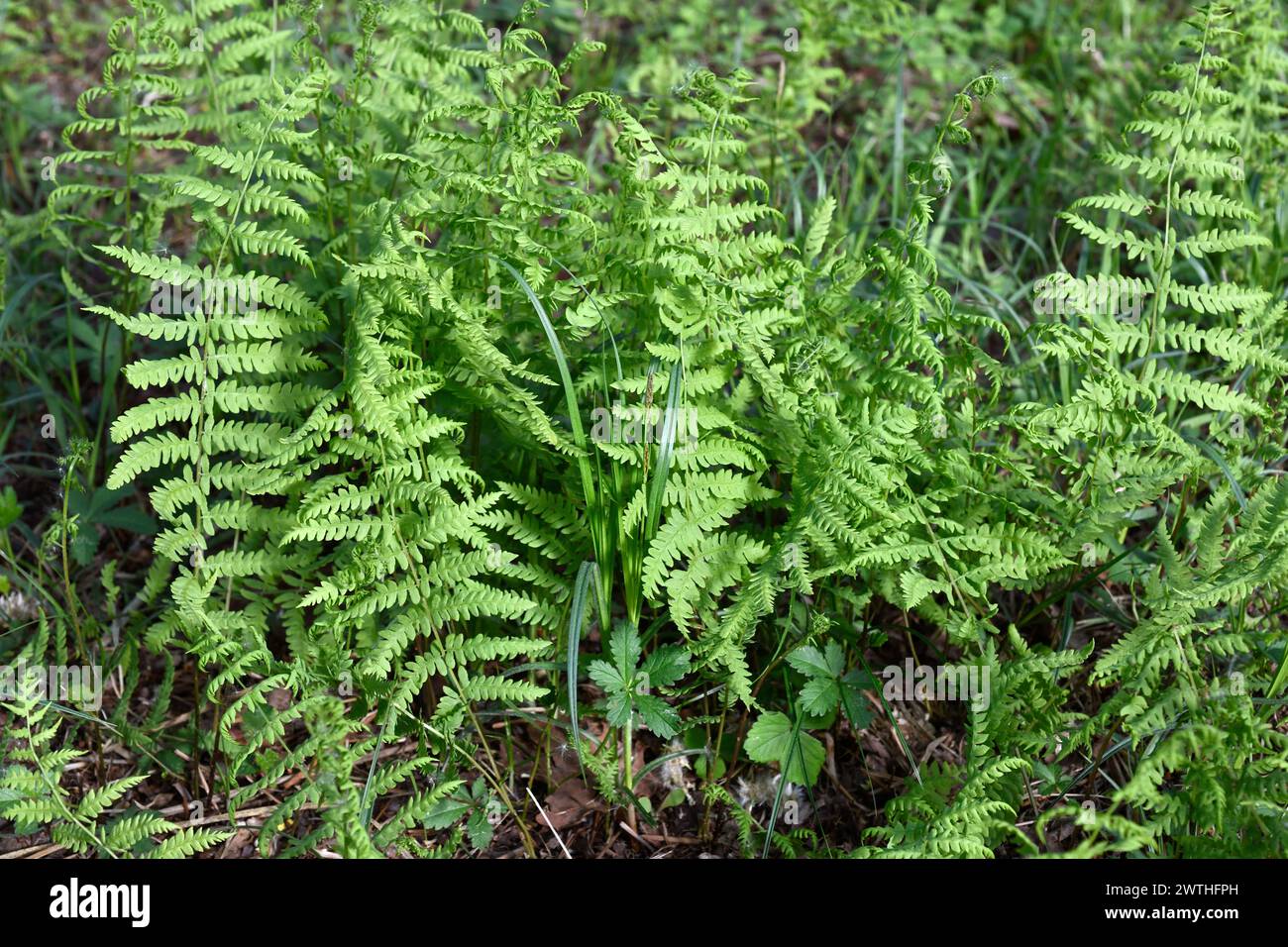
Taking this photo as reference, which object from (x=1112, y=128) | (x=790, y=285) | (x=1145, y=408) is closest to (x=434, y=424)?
(x=790, y=285)

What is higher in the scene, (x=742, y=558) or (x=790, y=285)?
(x=790, y=285)

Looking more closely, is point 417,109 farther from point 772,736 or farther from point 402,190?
point 772,736

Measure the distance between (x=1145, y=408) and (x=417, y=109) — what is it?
8.70ft

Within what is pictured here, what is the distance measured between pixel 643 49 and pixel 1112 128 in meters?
2.23

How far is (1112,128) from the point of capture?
208 inches

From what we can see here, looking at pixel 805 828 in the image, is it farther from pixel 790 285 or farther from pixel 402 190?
pixel 402 190

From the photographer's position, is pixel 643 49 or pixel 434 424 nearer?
pixel 434 424

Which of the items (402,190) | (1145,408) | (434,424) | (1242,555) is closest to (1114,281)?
(1145,408)

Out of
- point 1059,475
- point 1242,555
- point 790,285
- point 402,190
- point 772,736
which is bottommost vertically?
point 772,736

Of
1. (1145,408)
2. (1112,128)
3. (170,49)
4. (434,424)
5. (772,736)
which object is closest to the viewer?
(434,424)

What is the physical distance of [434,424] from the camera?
9.96ft

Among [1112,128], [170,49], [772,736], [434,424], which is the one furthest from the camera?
[1112,128]

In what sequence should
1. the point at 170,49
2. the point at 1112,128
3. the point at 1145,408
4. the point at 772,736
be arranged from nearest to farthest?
the point at 772,736 → the point at 170,49 → the point at 1145,408 → the point at 1112,128

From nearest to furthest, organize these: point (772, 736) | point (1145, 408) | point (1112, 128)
Result: point (772, 736)
point (1145, 408)
point (1112, 128)
